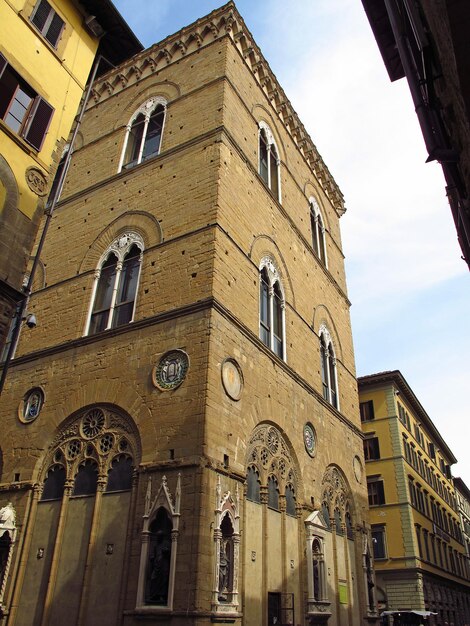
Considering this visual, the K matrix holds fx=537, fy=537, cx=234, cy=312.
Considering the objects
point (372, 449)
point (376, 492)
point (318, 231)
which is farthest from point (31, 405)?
point (372, 449)

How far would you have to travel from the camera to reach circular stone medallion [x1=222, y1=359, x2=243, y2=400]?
10.9m

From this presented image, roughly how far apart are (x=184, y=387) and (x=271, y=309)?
15.6ft

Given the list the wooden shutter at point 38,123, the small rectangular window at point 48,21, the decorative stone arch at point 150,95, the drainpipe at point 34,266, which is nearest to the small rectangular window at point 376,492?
the decorative stone arch at point 150,95

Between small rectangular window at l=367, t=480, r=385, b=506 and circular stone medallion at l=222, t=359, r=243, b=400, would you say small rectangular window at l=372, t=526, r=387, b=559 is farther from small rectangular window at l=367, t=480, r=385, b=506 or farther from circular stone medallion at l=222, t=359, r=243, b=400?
circular stone medallion at l=222, t=359, r=243, b=400

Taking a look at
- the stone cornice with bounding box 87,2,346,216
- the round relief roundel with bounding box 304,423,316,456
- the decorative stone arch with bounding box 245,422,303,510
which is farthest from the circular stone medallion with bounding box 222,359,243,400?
the stone cornice with bounding box 87,2,346,216

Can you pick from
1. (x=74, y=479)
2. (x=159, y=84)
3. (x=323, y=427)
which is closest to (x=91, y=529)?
(x=74, y=479)

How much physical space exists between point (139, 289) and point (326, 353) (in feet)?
25.3

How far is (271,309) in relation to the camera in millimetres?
14539

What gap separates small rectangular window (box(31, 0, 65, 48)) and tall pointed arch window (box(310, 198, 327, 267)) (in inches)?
438

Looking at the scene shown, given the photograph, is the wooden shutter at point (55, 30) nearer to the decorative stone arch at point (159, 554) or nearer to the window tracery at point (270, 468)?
the decorative stone arch at point (159, 554)

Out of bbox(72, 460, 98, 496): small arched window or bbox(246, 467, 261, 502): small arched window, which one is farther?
bbox(246, 467, 261, 502): small arched window

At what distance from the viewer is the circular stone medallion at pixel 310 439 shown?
46.5ft

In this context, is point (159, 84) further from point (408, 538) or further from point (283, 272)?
point (408, 538)

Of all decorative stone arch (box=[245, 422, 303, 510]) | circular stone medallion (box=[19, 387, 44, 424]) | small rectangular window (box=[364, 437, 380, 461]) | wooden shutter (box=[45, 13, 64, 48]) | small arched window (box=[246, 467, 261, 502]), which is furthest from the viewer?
small rectangular window (box=[364, 437, 380, 461])
